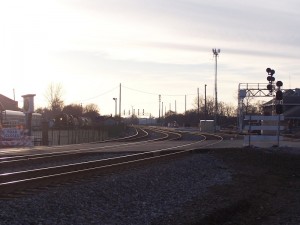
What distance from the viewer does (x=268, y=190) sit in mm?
16906

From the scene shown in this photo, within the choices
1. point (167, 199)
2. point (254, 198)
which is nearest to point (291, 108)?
point (254, 198)

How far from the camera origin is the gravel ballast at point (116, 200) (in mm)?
10445

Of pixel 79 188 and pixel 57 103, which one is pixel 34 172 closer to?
pixel 79 188

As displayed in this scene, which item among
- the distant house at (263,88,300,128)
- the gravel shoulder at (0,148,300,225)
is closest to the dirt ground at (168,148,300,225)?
the gravel shoulder at (0,148,300,225)

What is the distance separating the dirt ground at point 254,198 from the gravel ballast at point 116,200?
1.35 ft

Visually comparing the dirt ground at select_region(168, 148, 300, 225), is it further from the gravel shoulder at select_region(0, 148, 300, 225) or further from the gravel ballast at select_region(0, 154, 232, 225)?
the gravel ballast at select_region(0, 154, 232, 225)

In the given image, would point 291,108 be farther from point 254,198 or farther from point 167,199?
point 167,199

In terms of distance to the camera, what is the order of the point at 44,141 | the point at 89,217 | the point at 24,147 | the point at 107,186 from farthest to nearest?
the point at 44,141, the point at 24,147, the point at 107,186, the point at 89,217

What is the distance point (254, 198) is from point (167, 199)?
261 cm

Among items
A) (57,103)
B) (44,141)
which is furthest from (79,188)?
(57,103)

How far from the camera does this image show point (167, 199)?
14125 millimetres

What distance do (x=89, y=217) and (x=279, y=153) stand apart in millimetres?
21194

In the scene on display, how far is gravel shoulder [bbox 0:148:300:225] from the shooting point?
1086cm

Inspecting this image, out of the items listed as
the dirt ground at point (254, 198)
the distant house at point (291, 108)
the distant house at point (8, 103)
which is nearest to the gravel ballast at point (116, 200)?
the dirt ground at point (254, 198)
